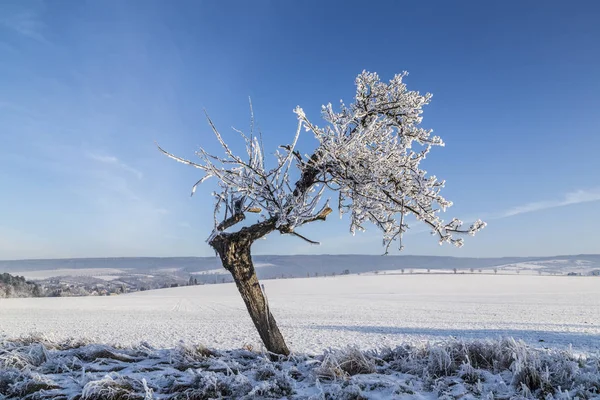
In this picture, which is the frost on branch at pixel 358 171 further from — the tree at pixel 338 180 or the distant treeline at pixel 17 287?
the distant treeline at pixel 17 287

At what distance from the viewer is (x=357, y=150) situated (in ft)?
26.9

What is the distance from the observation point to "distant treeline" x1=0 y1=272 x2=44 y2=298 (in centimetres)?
5550

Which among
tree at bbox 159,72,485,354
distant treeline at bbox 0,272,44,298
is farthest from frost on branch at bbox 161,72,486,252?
distant treeline at bbox 0,272,44,298

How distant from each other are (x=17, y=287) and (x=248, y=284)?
207ft

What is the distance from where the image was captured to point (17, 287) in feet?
189

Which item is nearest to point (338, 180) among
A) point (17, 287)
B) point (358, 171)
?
point (358, 171)

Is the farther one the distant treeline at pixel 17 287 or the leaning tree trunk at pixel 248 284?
the distant treeline at pixel 17 287

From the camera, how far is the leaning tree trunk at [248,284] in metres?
8.34

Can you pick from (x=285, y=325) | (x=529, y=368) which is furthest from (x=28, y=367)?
(x=285, y=325)

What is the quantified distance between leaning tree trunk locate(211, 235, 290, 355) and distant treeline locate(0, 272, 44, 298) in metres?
60.7

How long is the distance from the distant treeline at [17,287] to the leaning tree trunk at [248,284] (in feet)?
199

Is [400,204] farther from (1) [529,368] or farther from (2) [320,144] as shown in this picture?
(1) [529,368]

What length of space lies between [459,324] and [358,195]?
57.2 ft

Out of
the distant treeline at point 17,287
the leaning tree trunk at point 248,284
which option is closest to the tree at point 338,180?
the leaning tree trunk at point 248,284
